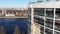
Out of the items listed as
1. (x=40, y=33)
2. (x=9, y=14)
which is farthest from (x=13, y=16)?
(x=40, y=33)

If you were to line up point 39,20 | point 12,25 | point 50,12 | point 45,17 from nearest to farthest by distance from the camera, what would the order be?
point 50,12
point 45,17
point 39,20
point 12,25

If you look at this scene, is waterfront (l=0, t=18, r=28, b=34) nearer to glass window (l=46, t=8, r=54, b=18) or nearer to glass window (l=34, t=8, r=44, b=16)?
glass window (l=34, t=8, r=44, b=16)

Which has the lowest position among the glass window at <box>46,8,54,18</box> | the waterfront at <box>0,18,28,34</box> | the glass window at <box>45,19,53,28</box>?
the waterfront at <box>0,18,28,34</box>

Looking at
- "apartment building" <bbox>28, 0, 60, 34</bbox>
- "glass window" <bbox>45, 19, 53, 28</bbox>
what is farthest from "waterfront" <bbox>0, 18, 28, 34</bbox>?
"glass window" <bbox>45, 19, 53, 28</bbox>

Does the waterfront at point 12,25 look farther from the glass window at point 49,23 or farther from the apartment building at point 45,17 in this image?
the glass window at point 49,23

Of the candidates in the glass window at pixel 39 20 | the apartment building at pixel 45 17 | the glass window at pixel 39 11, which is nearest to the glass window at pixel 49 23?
the apartment building at pixel 45 17

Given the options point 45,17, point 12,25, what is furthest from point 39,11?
point 12,25

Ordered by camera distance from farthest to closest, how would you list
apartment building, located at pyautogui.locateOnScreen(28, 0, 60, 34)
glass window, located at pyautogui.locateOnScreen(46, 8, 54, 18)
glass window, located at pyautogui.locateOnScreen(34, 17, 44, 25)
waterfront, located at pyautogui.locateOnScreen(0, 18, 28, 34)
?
waterfront, located at pyautogui.locateOnScreen(0, 18, 28, 34), glass window, located at pyautogui.locateOnScreen(34, 17, 44, 25), glass window, located at pyautogui.locateOnScreen(46, 8, 54, 18), apartment building, located at pyautogui.locateOnScreen(28, 0, 60, 34)

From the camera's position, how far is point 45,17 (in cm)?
547

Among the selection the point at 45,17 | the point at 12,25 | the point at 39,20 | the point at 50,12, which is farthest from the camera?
the point at 12,25

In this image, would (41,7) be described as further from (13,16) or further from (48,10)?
(13,16)

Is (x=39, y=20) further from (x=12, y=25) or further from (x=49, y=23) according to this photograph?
(x=12, y=25)

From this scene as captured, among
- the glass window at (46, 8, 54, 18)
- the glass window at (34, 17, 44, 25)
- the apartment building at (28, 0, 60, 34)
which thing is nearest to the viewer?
the apartment building at (28, 0, 60, 34)

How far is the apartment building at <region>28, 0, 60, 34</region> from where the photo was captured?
470cm
